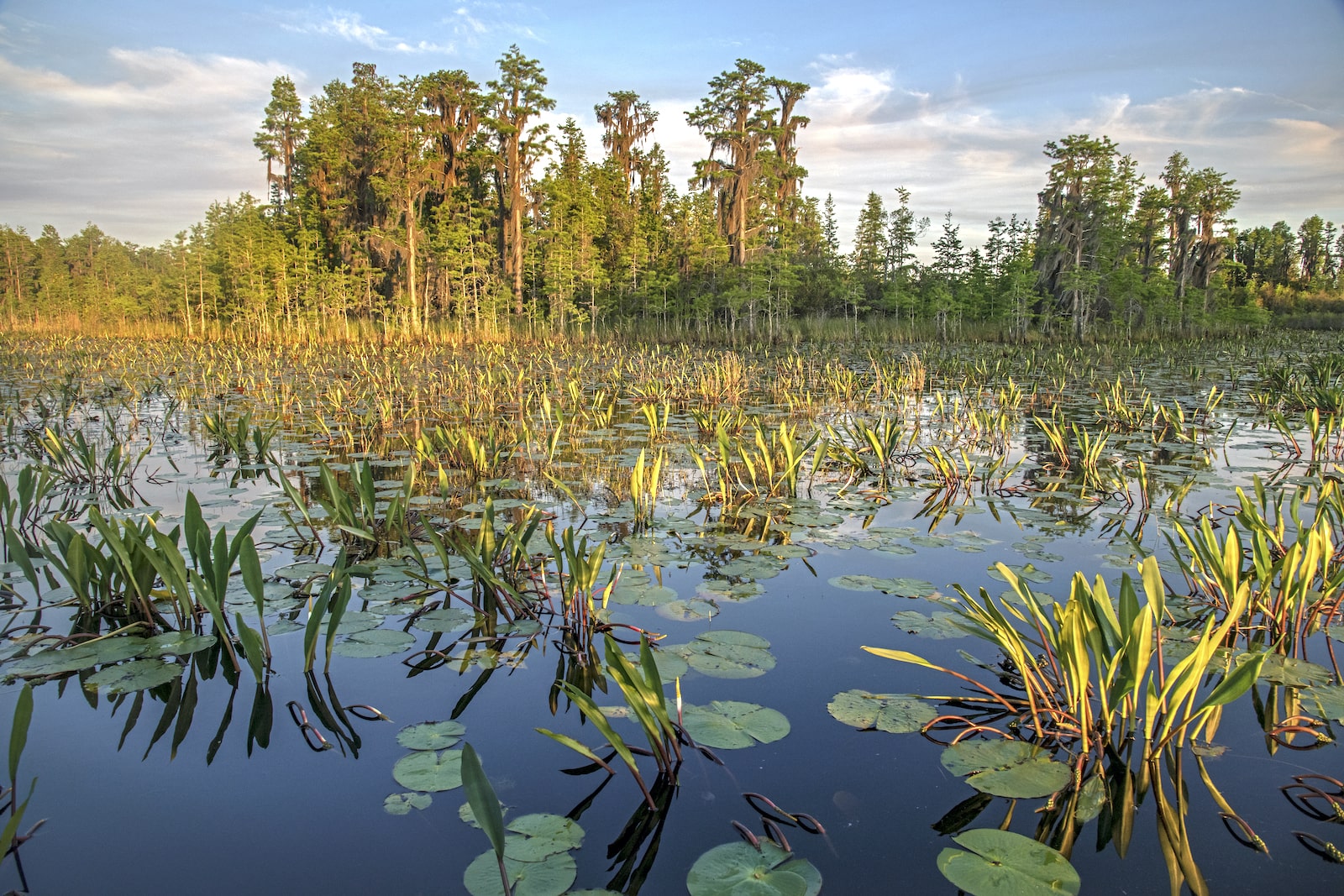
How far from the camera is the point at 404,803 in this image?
1.54 meters

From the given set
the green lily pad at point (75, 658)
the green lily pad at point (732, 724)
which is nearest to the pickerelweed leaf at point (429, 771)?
the green lily pad at point (732, 724)

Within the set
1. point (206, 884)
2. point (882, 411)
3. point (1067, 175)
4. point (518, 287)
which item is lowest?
point (206, 884)

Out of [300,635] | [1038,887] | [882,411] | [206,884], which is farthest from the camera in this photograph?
[882,411]

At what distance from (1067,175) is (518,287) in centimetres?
1924

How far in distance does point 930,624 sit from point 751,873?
138 cm

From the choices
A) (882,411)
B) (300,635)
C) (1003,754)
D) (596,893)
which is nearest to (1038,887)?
(1003,754)

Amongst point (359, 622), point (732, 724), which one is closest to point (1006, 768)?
point (732, 724)

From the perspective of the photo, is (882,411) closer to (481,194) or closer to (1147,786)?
(1147,786)

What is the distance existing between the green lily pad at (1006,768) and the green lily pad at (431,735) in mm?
1232

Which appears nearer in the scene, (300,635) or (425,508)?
(300,635)

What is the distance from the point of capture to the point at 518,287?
87.1 ft

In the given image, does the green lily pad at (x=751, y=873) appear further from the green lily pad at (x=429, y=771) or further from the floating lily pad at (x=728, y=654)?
the floating lily pad at (x=728, y=654)

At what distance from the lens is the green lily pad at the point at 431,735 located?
1747mm

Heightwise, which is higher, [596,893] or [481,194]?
[481,194]
